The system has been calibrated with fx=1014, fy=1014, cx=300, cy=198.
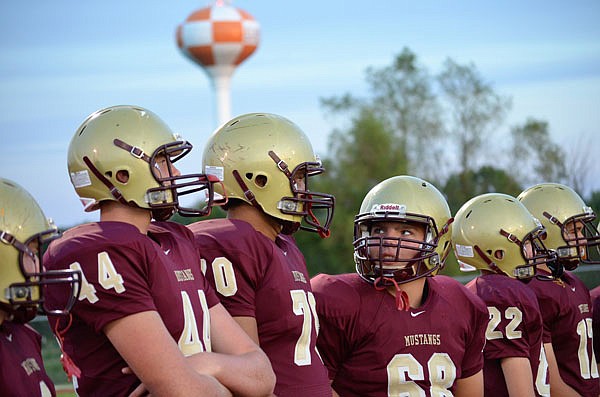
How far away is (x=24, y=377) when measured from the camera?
314cm

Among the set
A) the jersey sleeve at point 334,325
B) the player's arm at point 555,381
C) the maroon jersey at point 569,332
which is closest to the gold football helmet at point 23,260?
the jersey sleeve at point 334,325

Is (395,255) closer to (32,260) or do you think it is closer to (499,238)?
(499,238)

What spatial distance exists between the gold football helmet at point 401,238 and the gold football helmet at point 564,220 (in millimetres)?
1574

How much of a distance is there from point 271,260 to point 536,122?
93.9ft

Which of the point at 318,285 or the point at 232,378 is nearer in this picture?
the point at 232,378

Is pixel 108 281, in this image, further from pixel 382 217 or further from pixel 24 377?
pixel 382 217

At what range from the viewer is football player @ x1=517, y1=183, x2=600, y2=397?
5.76 metres

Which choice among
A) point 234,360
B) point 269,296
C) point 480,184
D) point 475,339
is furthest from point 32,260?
point 480,184

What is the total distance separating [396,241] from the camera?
15.0 feet

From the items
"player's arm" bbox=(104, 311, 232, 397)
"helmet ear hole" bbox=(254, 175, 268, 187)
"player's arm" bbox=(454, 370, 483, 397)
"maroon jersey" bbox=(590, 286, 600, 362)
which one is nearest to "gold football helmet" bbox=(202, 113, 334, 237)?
"helmet ear hole" bbox=(254, 175, 268, 187)

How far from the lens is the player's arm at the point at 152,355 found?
3.23 meters

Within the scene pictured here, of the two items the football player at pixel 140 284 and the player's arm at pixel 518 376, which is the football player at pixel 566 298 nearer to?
the player's arm at pixel 518 376

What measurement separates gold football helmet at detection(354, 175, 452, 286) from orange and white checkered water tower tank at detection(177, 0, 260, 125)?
3535 cm

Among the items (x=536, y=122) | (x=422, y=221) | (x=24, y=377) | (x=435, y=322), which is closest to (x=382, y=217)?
(x=422, y=221)
